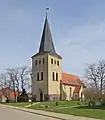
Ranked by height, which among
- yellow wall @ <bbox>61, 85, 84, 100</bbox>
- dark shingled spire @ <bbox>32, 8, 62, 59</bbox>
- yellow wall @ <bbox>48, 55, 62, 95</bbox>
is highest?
dark shingled spire @ <bbox>32, 8, 62, 59</bbox>

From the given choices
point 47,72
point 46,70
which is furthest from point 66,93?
point 46,70

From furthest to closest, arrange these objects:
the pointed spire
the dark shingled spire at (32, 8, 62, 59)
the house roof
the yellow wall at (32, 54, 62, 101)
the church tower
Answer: the house roof, the pointed spire, the dark shingled spire at (32, 8, 62, 59), the church tower, the yellow wall at (32, 54, 62, 101)

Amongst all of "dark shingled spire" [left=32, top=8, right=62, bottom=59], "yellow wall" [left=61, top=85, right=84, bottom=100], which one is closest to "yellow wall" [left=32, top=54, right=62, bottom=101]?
"dark shingled spire" [left=32, top=8, right=62, bottom=59]

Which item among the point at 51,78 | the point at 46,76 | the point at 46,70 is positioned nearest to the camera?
the point at 46,76

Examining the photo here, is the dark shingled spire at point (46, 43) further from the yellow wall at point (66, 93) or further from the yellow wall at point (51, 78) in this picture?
the yellow wall at point (66, 93)

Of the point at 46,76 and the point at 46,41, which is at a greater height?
the point at 46,41

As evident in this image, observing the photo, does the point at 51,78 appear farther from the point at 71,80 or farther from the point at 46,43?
the point at 71,80

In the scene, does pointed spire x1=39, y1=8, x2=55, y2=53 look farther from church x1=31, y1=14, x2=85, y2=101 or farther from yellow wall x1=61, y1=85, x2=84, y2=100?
yellow wall x1=61, y1=85, x2=84, y2=100

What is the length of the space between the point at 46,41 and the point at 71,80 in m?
19.0

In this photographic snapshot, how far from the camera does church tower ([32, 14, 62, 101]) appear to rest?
67.9 m

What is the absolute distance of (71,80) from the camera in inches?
3305

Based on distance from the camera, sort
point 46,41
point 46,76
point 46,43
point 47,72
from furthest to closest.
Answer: point 46,41 → point 46,43 → point 47,72 → point 46,76

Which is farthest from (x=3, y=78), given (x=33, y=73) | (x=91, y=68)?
(x=91, y=68)

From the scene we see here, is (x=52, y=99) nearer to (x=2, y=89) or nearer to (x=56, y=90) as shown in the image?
(x=56, y=90)
